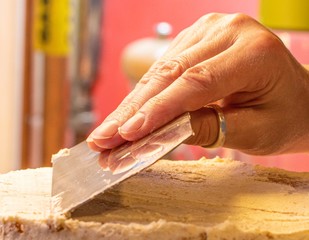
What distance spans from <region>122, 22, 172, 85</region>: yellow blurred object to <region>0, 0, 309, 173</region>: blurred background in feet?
0.05

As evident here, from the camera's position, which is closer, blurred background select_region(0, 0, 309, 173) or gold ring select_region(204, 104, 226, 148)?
gold ring select_region(204, 104, 226, 148)

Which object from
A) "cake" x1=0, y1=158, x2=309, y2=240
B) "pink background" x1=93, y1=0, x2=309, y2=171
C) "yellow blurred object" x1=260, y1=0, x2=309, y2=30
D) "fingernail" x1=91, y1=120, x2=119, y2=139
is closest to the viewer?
"cake" x1=0, y1=158, x2=309, y2=240

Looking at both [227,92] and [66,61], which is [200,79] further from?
[66,61]

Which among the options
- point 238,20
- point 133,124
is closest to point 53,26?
point 238,20

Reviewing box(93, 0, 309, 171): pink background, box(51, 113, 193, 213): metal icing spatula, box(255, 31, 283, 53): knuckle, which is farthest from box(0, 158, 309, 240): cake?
box(93, 0, 309, 171): pink background

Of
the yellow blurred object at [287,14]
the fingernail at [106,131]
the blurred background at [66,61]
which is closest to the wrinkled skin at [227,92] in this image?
the fingernail at [106,131]

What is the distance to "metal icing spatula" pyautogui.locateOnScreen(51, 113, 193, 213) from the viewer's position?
615mm


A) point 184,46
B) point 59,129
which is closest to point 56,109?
point 59,129

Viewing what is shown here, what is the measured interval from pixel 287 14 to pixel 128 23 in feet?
4.33

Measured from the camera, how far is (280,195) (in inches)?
28.0

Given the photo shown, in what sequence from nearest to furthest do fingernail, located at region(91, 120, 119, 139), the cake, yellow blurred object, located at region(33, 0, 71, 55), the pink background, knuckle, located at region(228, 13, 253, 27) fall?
the cake < fingernail, located at region(91, 120, 119, 139) < knuckle, located at region(228, 13, 253, 27) < yellow blurred object, located at region(33, 0, 71, 55) < the pink background

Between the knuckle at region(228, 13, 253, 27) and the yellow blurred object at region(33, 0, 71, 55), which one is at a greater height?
the knuckle at region(228, 13, 253, 27)

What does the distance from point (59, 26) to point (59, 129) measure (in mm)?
447

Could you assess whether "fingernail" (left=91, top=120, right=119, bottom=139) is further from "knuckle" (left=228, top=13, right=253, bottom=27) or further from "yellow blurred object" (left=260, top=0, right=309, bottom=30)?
"yellow blurred object" (left=260, top=0, right=309, bottom=30)
